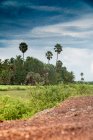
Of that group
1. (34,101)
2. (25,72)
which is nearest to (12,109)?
(34,101)

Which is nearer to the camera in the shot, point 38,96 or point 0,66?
point 38,96

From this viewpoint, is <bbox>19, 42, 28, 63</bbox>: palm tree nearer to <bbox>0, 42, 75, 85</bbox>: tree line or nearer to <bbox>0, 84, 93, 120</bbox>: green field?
<bbox>0, 42, 75, 85</bbox>: tree line

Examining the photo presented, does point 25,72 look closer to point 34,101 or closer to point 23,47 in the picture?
point 23,47

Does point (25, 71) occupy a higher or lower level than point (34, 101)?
higher

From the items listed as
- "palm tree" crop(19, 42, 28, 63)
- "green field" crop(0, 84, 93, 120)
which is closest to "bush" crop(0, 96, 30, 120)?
"green field" crop(0, 84, 93, 120)

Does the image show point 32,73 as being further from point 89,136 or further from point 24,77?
point 89,136

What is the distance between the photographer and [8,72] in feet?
563

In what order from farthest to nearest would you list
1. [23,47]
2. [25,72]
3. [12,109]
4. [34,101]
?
[23,47], [25,72], [34,101], [12,109]

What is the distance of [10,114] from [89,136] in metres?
25.4

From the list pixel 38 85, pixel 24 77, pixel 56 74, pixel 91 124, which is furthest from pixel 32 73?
pixel 91 124

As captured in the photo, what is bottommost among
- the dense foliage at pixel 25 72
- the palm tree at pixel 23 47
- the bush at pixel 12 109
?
the bush at pixel 12 109

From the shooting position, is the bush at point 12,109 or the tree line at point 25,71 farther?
the tree line at point 25,71

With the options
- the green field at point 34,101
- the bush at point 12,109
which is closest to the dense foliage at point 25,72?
the green field at point 34,101

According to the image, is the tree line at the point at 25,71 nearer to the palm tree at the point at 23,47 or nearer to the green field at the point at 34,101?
the palm tree at the point at 23,47
